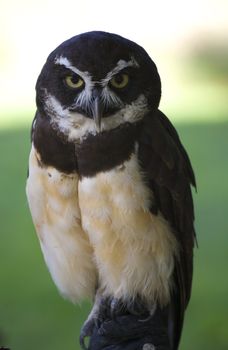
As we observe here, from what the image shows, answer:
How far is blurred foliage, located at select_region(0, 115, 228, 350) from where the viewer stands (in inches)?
230

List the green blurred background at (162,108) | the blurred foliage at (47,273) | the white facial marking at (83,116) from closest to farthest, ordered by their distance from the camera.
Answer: the white facial marking at (83,116) < the blurred foliage at (47,273) < the green blurred background at (162,108)

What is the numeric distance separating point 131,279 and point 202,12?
6600 mm

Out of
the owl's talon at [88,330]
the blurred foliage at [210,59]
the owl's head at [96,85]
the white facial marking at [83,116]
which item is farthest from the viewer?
the blurred foliage at [210,59]

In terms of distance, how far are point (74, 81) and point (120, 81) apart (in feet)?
0.49

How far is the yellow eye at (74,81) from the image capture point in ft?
11.6

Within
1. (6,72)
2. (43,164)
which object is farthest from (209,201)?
(43,164)

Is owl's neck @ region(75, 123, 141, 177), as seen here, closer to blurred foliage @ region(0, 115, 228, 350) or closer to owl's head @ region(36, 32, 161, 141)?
owl's head @ region(36, 32, 161, 141)

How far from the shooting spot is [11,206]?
23.1ft

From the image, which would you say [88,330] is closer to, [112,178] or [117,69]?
[112,178]

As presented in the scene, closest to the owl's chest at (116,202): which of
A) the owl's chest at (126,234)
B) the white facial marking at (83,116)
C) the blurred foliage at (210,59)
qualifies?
the owl's chest at (126,234)

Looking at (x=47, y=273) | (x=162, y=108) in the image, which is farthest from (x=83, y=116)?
(x=162, y=108)

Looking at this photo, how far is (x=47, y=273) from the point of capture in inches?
253

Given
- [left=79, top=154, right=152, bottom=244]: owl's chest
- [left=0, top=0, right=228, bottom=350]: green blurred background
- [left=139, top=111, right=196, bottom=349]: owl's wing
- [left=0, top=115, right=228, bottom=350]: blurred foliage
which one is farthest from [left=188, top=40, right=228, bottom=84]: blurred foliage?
[left=79, top=154, right=152, bottom=244]: owl's chest

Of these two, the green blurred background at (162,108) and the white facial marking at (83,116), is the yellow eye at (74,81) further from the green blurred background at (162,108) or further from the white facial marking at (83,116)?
the green blurred background at (162,108)
